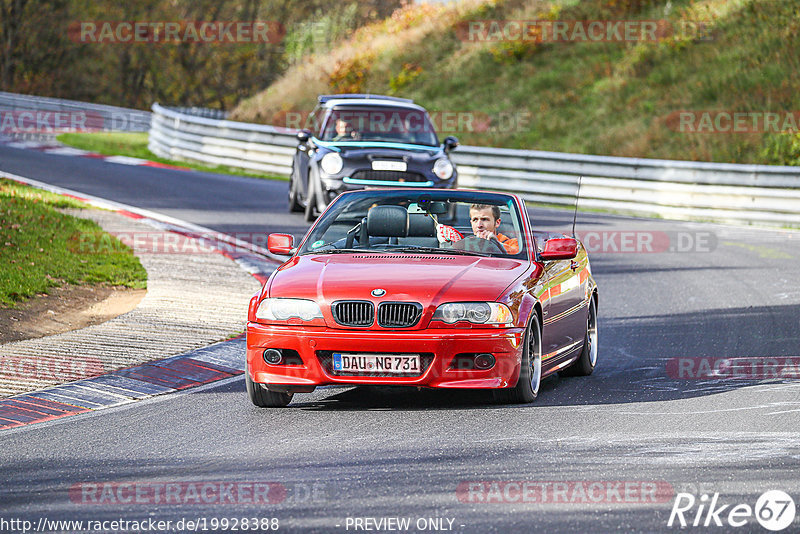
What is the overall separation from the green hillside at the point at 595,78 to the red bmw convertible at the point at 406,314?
71.3 feet

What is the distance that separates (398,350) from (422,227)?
62.2 inches

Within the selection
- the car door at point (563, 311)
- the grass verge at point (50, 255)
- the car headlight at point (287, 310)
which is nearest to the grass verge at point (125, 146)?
the grass verge at point (50, 255)

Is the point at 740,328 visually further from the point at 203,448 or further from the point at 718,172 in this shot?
the point at 718,172

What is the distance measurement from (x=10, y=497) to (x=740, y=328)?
8.09 meters

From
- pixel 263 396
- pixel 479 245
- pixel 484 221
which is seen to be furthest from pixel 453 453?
pixel 484 221

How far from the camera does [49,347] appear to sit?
10664 mm

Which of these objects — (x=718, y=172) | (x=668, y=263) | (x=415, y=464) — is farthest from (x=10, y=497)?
(x=718, y=172)

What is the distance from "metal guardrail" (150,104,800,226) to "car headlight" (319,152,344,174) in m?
8.56

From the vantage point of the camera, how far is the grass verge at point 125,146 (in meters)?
30.8

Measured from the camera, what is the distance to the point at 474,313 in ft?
27.4

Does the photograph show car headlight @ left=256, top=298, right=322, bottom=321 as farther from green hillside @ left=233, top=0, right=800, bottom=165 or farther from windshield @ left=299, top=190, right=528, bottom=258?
green hillside @ left=233, top=0, right=800, bottom=165

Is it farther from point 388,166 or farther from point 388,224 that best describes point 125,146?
point 388,224

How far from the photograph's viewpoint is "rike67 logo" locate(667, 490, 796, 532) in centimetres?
572

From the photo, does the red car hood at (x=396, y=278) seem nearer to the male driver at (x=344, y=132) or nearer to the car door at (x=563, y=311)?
the car door at (x=563, y=311)
